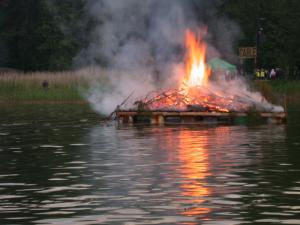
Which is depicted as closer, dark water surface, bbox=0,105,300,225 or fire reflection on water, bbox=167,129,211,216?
dark water surface, bbox=0,105,300,225

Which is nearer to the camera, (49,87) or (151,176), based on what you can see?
(151,176)

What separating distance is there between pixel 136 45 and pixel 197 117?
46.7 ft

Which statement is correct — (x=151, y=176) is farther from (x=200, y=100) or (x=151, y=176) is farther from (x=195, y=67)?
(x=195, y=67)

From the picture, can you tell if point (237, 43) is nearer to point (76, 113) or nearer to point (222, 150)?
point (76, 113)

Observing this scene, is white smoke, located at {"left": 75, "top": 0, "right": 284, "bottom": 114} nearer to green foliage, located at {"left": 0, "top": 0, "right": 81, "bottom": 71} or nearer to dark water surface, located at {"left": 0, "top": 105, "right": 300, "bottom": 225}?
dark water surface, located at {"left": 0, "top": 105, "right": 300, "bottom": 225}

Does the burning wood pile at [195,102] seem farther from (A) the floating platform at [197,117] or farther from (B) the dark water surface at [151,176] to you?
(B) the dark water surface at [151,176]

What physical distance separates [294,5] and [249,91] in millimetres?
44080

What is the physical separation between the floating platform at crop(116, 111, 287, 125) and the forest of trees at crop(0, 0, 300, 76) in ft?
118

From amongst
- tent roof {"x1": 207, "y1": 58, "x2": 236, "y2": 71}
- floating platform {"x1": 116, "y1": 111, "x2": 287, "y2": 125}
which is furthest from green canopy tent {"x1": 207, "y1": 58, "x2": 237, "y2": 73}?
floating platform {"x1": 116, "y1": 111, "x2": 287, "y2": 125}

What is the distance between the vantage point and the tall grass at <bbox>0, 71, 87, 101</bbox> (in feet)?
230

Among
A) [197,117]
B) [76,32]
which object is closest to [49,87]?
[76,32]

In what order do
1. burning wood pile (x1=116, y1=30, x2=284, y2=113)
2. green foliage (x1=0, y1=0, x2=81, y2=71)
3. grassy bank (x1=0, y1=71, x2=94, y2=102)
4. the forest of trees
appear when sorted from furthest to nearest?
1. green foliage (x1=0, y1=0, x2=81, y2=71)
2. the forest of trees
3. grassy bank (x1=0, y1=71, x2=94, y2=102)
4. burning wood pile (x1=116, y1=30, x2=284, y2=113)

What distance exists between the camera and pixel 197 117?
143 feet

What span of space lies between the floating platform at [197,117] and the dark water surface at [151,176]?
3.89 m
